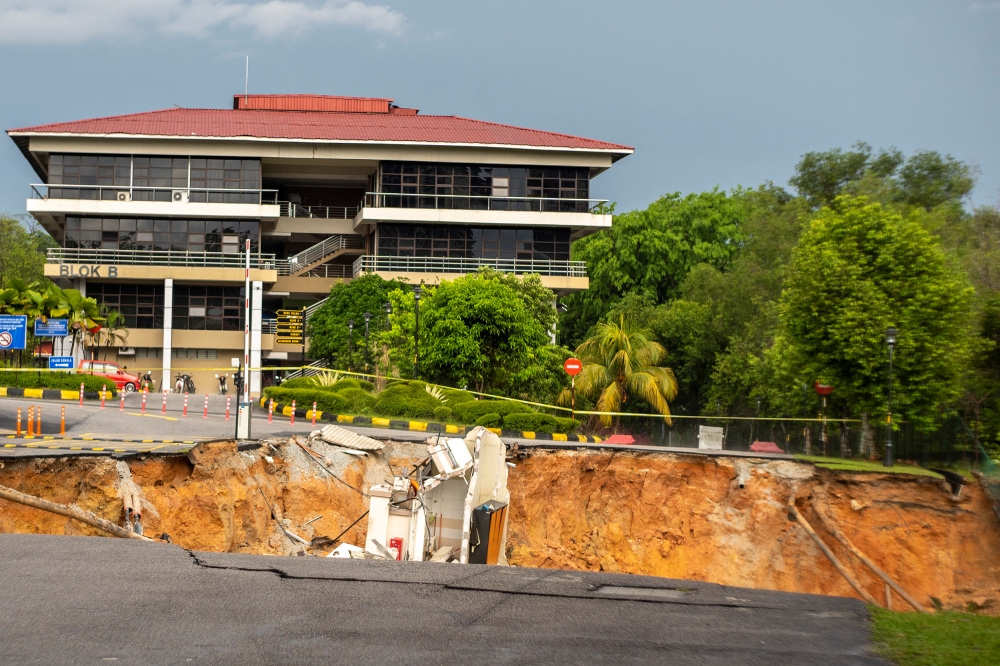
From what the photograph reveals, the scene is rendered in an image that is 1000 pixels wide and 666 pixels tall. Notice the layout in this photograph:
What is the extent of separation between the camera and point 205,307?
4984 centimetres

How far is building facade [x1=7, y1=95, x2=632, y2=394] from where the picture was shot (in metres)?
48.8

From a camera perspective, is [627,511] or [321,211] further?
[321,211]

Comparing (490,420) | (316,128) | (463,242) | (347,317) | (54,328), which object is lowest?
(490,420)

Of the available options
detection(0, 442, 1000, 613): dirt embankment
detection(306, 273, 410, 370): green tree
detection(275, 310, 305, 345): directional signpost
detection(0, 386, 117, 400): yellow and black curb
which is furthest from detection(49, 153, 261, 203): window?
detection(0, 442, 1000, 613): dirt embankment

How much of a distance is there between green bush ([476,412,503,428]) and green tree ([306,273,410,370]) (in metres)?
15.2

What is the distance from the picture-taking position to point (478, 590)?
8.89 meters

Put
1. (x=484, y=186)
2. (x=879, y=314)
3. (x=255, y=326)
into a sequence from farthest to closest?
(x=484, y=186)
(x=255, y=326)
(x=879, y=314)

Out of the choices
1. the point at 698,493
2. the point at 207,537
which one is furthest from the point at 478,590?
the point at 698,493

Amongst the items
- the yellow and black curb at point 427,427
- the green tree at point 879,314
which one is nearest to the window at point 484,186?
the yellow and black curb at point 427,427

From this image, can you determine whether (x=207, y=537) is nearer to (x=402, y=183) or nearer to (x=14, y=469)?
(x=14, y=469)

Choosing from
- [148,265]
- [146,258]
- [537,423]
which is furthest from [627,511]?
[146,258]

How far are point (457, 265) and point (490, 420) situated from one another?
21815mm

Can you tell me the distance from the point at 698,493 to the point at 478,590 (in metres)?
15.5

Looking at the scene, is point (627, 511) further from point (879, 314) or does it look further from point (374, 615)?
point (374, 615)
